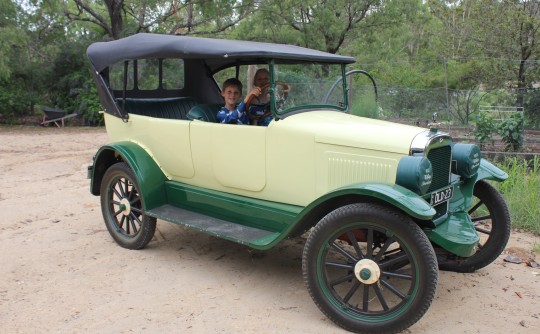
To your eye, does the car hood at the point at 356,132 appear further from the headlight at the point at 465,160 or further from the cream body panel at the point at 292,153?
the headlight at the point at 465,160

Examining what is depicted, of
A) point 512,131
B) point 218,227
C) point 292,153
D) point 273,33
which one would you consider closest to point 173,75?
point 218,227

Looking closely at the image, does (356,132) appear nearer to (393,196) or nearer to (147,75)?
(393,196)

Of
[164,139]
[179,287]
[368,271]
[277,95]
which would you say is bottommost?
[179,287]

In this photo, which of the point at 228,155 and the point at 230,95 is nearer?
the point at 228,155

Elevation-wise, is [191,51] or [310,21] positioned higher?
[310,21]

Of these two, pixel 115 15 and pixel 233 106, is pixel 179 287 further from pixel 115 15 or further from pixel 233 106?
pixel 115 15

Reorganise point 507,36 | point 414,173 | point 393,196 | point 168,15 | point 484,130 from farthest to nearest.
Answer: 1. point 168,15
2. point 507,36
3. point 484,130
4. point 414,173
5. point 393,196

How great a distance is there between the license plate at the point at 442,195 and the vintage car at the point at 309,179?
0.01 meters

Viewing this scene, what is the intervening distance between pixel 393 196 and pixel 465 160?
1124 mm

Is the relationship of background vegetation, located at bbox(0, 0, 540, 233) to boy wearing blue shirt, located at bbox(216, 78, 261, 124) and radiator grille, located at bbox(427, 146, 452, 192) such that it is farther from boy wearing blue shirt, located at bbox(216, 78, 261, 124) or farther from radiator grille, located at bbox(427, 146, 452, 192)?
boy wearing blue shirt, located at bbox(216, 78, 261, 124)

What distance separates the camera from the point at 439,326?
9.98 feet

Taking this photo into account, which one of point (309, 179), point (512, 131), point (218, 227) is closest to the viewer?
point (309, 179)

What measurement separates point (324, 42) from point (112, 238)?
37.1 ft

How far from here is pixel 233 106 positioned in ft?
13.9
